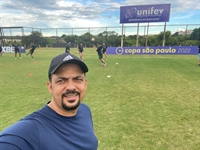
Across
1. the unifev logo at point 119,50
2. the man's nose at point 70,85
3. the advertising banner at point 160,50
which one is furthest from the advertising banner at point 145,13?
the man's nose at point 70,85

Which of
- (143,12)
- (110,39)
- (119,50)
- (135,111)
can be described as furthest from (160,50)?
(135,111)

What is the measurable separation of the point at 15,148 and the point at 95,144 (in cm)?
82

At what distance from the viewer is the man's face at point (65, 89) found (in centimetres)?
→ 150

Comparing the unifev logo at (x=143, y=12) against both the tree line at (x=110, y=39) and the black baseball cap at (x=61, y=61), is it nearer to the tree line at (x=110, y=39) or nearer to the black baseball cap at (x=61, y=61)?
the tree line at (x=110, y=39)

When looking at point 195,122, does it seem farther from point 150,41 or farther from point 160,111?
point 150,41

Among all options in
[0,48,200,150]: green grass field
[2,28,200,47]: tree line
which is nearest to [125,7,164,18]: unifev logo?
[2,28,200,47]: tree line

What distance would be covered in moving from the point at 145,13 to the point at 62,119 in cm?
3071

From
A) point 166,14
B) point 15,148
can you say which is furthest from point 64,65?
point 166,14

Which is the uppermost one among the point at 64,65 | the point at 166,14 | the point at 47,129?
the point at 166,14

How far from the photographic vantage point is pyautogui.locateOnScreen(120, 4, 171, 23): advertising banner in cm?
2738

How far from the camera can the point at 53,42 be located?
44.2m

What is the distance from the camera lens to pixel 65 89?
1.51m

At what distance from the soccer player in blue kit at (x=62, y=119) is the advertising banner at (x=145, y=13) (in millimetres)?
30299

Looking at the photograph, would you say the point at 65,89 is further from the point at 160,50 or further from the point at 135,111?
the point at 160,50
